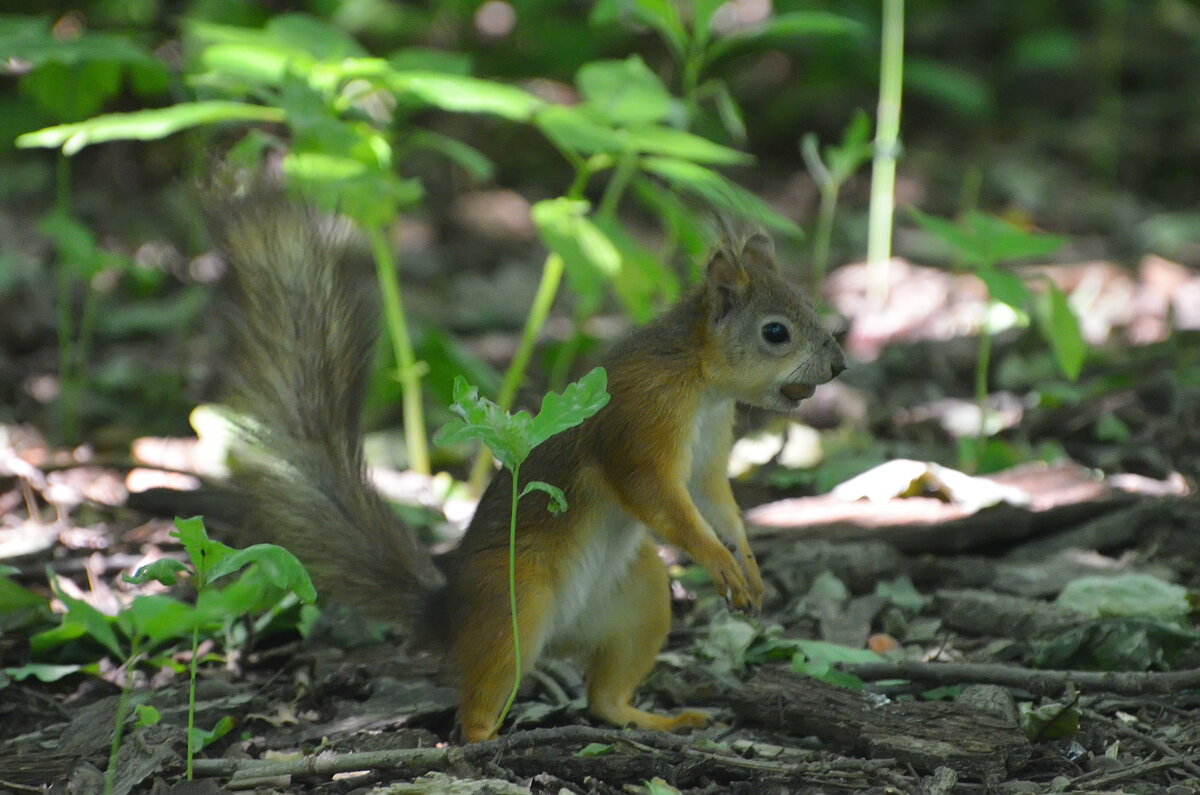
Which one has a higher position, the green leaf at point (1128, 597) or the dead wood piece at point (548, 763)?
the green leaf at point (1128, 597)

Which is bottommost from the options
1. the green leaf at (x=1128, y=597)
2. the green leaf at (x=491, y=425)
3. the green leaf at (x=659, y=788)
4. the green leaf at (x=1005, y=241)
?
the green leaf at (x=659, y=788)

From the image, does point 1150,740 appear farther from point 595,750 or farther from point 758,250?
point 758,250

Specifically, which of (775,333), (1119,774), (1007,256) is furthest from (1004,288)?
(1119,774)

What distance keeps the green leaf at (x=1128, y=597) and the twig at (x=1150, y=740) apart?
1.44 ft

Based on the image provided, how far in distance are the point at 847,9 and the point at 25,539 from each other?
581cm

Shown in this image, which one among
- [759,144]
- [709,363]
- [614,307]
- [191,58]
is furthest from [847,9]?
[709,363]

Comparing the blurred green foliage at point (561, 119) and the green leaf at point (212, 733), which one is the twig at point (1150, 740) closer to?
the blurred green foliage at point (561, 119)

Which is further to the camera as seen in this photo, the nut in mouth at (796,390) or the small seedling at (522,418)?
the nut in mouth at (796,390)

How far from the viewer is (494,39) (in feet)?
25.8

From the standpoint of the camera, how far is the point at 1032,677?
8.21 ft

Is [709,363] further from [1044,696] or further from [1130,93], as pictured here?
[1130,93]

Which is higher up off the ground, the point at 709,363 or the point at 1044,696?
the point at 709,363

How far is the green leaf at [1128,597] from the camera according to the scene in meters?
2.79

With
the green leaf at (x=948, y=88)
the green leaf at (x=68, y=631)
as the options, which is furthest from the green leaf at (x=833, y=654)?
the green leaf at (x=948, y=88)
